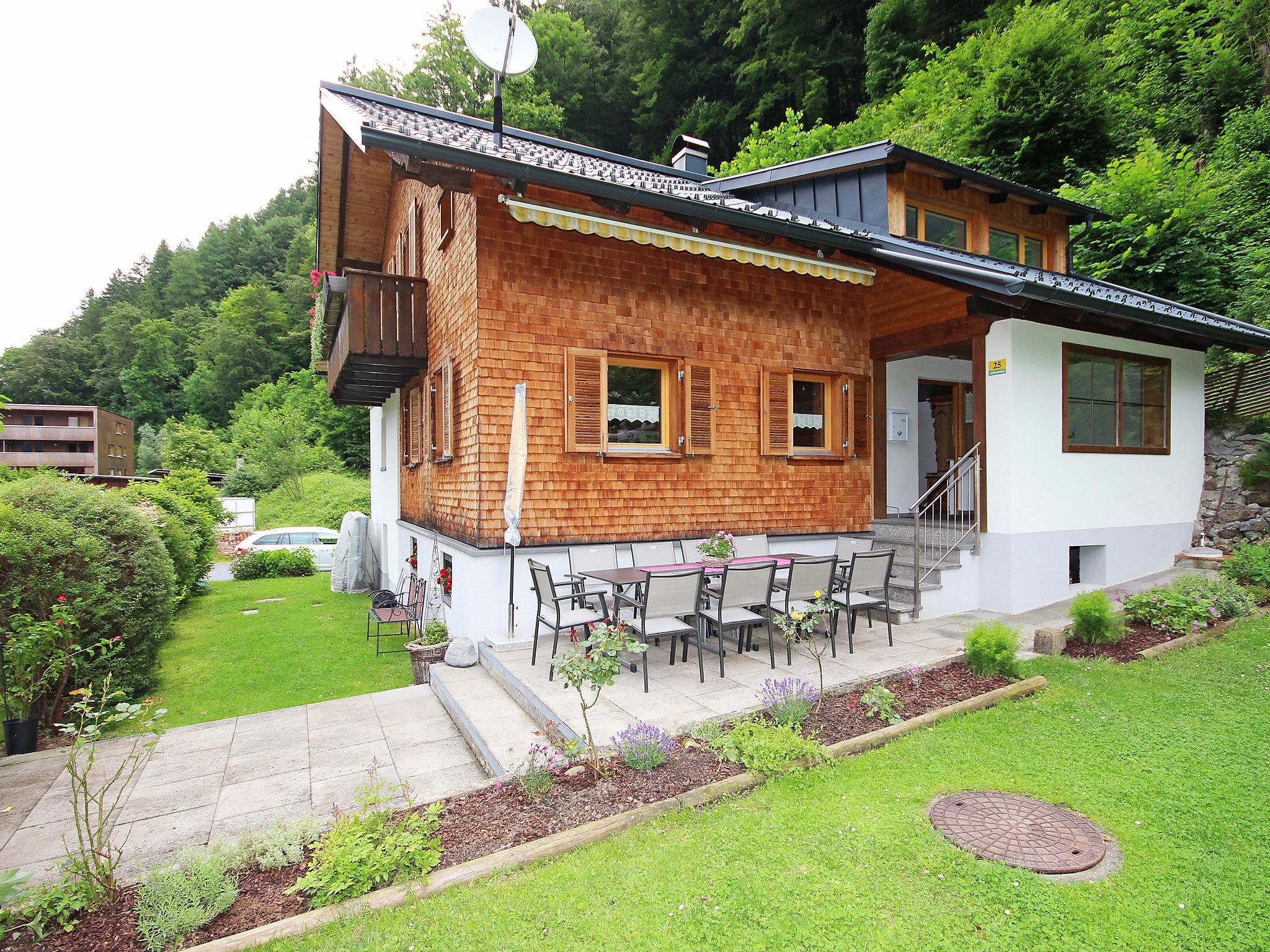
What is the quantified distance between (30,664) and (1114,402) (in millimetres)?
13933

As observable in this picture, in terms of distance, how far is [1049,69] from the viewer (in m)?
17.0

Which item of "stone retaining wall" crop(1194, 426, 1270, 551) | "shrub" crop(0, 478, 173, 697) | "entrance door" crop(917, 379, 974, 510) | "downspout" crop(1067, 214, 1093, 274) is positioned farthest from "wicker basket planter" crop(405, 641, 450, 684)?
"downspout" crop(1067, 214, 1093, 274)

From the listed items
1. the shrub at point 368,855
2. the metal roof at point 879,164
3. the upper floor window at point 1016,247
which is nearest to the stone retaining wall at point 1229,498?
the upper floor window at point 1016,247

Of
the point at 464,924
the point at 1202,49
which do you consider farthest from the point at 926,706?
the point at 1202,49

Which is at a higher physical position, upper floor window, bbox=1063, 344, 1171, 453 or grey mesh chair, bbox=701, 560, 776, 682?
upper floor window, bbox=1063, 344, 1171, 453

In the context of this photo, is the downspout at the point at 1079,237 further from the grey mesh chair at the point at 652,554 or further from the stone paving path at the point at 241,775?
the stone paving path at the point at 241,775

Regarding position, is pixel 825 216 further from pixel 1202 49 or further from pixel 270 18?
pixel 1202 49

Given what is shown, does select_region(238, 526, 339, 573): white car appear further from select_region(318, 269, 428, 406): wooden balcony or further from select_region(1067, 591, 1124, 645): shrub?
select_region(1067, 591, 1124, 645): shrub

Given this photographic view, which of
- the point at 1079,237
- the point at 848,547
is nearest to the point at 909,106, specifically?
the point at 1079,237

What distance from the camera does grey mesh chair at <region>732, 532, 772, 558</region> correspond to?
27.8 ft

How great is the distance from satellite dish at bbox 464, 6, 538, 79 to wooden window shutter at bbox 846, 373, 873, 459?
20.4 feet

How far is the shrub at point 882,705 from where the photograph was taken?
4.87m

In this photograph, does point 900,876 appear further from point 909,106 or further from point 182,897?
point 909,106

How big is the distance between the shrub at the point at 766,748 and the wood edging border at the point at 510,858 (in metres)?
0.09
